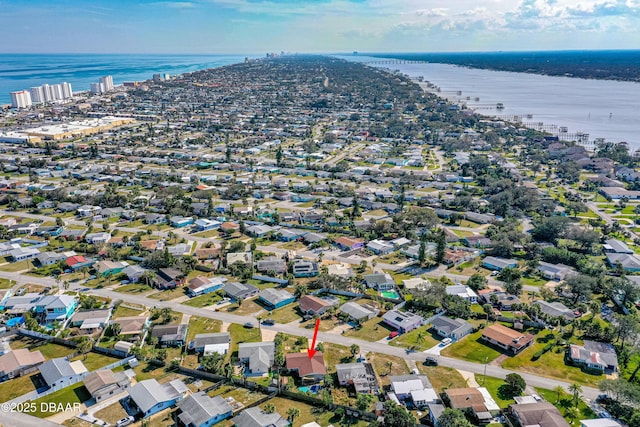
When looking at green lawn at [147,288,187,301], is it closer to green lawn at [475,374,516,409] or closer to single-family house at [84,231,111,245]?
single-family house at [84,231,111,245]

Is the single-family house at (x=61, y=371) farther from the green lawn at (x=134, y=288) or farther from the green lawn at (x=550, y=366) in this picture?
the green lawn at (x=550, y=366)

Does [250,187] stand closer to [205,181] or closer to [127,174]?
[205,181]

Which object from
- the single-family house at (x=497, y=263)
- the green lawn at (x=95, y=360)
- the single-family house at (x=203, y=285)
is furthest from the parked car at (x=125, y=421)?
the single-family house at (x=497, y=263)

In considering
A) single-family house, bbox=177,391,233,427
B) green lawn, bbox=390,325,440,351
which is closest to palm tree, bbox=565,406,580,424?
green lawn, bbox=390,325,440,351

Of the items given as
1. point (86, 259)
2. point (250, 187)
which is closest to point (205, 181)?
point (250, 187)

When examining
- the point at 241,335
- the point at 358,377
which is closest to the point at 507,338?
the point at 358,377
